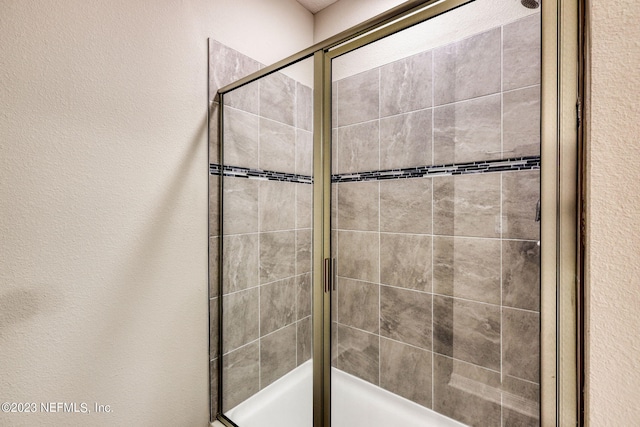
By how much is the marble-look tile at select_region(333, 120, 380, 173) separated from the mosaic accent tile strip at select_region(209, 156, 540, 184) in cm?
3

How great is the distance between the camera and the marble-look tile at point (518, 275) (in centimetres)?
97

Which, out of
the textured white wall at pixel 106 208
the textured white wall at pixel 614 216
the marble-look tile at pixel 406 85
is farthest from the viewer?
the marble-look tile at pixel 406 85

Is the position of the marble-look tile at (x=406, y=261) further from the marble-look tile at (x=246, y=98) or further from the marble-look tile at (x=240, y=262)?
the marble-look tile at (x=246, y=98)

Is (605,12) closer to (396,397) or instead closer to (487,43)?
(487,43)

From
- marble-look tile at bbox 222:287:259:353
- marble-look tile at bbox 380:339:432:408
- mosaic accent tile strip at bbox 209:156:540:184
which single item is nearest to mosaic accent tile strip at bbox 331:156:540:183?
mosaic accent tile strip at bbox 209:156:540:184

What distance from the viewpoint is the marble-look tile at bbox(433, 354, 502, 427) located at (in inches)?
45.9

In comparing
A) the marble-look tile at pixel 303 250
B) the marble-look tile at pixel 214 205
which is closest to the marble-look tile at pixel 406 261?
the marble-look tile at pixel 303 250

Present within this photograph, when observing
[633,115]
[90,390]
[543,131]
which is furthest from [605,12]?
[90,390]

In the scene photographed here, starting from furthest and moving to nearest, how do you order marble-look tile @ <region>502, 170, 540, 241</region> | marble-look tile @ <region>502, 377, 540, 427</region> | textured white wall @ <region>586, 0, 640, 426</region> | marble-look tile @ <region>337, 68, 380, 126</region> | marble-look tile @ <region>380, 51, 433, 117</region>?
marble-look tile @ <region>380, 51, 433, 117</region>, marble-look tile @ <region>337, 68, 380, 126</region>, marble-look tile @ <region>502, 377, 540, 427</region>, marble-look tile @ <region>502, 170, 540, 241</region>, textured white wall @ <region>586, 0, 640, 426</region>

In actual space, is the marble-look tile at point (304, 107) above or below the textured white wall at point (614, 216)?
above

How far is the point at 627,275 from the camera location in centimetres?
27

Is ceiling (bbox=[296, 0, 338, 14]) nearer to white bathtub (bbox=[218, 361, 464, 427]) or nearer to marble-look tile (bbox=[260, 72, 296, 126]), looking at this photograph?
marble-look tile (bbox=[260, 72, 296, 126])

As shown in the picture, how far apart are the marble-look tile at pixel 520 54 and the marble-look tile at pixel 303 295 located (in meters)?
0.99

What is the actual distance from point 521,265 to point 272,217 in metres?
0.97
